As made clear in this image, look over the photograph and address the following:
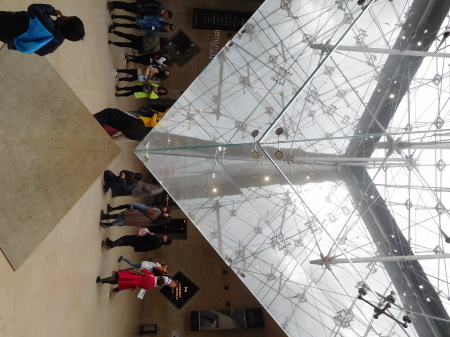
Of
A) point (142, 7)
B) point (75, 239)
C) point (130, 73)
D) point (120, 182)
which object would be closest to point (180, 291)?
point (120, 182)

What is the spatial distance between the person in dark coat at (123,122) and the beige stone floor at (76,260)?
1.04 feet

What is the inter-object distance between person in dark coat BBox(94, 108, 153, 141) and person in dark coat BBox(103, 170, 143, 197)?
0.91 metres

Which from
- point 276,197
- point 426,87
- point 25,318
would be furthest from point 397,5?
point 25,318

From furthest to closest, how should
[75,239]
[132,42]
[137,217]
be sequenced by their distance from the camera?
[132,42] < [137,217] < [75,239]

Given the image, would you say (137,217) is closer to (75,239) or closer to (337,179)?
→ (75,239)

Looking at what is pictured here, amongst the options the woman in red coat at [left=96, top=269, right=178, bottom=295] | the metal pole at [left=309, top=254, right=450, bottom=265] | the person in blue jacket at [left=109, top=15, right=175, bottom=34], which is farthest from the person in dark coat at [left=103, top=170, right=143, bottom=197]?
the metal pole at [left=309, top=254, right=450, bottom=265]

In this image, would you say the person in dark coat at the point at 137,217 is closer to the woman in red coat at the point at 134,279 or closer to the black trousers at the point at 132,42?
the woman in red coat at the point at 134,279

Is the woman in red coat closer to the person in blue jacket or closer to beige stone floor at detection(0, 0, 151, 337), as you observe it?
beige stone floor at detection(0, 0, 151, 337)

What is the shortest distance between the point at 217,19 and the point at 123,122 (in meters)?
6.82

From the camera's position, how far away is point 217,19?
38.9 ft

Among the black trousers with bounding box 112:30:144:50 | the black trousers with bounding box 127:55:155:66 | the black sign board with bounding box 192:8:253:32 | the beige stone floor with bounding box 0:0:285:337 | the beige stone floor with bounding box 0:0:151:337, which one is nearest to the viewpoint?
the beige stone floor with bounding box 0:0:285:337

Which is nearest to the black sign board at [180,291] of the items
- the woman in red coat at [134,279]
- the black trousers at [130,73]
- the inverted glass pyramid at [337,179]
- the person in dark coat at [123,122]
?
the woman in red coat at [134,279]

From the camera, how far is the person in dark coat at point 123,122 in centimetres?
652

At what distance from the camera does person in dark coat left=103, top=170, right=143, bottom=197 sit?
23.4ft
